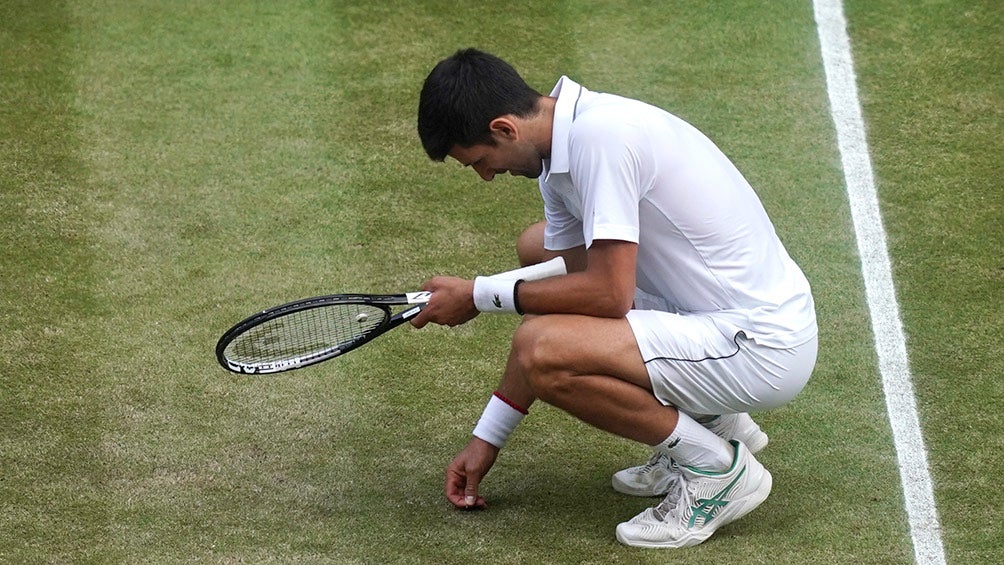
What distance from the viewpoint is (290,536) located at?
4.82 meters

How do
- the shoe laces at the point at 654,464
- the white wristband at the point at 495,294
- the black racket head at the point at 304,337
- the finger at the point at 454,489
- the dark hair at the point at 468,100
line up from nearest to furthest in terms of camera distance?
1. the dark hair at the point at 468,100
2. the white wristband at the point at 495,294
3. the black racket head at the point at 304,337
4. the finger at the point at 454,489
5. the shoe laces at the point at 654,464

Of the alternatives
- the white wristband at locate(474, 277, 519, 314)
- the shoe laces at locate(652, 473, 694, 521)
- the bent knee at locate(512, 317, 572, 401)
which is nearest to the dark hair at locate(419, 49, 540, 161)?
the white wristband at locate(474, 277, 519, 314)

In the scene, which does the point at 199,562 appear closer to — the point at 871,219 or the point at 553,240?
the point at 553,240

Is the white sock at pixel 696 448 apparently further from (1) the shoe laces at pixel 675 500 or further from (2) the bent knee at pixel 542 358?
(2) the bent knee at pixel 542 358

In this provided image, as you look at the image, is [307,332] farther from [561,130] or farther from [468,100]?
[561,130]

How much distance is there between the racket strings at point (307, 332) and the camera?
16.3 feet

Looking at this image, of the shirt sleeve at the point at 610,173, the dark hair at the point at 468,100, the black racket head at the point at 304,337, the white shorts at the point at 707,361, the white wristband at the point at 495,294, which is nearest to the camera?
the shirt sleeve at the point at 610,173

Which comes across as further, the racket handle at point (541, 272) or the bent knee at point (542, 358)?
the racket handle at point (541, 272)

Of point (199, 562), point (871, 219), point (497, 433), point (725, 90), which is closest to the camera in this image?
point (199, 562)

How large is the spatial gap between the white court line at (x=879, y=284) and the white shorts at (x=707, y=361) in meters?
0.77

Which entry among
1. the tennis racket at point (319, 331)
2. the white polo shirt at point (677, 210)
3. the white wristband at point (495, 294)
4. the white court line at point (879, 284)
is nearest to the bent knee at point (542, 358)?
the white wristband at point (495, 294)

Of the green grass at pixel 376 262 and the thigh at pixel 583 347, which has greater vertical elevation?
the thigh at pixel 583 347

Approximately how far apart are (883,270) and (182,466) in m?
3.38

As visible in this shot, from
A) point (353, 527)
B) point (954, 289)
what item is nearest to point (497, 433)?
point (353, 527)
